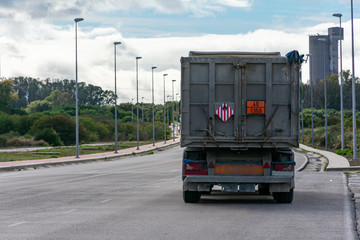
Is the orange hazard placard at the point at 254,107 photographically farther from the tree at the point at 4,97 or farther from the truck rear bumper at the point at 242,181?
the tree at the point at 4,97

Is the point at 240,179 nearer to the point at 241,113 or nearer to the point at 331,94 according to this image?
the point at 241,113

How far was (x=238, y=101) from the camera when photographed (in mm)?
14797

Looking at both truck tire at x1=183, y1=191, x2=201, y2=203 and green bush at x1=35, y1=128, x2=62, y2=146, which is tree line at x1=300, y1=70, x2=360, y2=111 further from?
truck tire at x1=183, y1=191, x2=201, y2=203

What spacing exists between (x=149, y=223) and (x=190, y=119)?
11.9 feet

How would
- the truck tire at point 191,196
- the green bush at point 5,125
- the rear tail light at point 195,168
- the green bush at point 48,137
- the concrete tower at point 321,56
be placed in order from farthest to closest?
the concrete tower at point 321,56
the green bush at point 5,125
the green bush at point 48,137
the truck tire at point 191,196
the rear tail light at point 195,168

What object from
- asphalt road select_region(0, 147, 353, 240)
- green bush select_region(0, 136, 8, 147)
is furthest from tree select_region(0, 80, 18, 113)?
asphalt road select_region(0, 147, 353, 240)

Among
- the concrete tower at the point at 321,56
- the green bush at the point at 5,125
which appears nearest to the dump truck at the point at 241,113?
the green bush at the point at 5,125

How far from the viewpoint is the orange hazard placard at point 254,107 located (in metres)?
14.8

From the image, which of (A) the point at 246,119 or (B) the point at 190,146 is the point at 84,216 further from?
(A) the point at 246,119

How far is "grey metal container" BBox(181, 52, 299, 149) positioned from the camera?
14.7m

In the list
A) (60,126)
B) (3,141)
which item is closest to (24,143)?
(3,141)

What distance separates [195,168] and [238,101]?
6.28ft

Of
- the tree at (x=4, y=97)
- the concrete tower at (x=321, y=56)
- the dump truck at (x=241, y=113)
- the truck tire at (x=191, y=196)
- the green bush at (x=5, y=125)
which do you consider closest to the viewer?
the dump truck at (x=241, y=113)

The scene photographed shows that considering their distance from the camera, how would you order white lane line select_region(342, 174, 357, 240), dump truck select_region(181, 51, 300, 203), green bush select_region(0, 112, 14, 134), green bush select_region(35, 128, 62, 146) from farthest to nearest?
1. green bush select_region(0, 112, 14, 134)
2. green bush select_region(35, 128, 62, 146)
3. dump truck select_region(181, 51, 300, 203)
4. white lane line select_region(342, 174, 357, 240)
